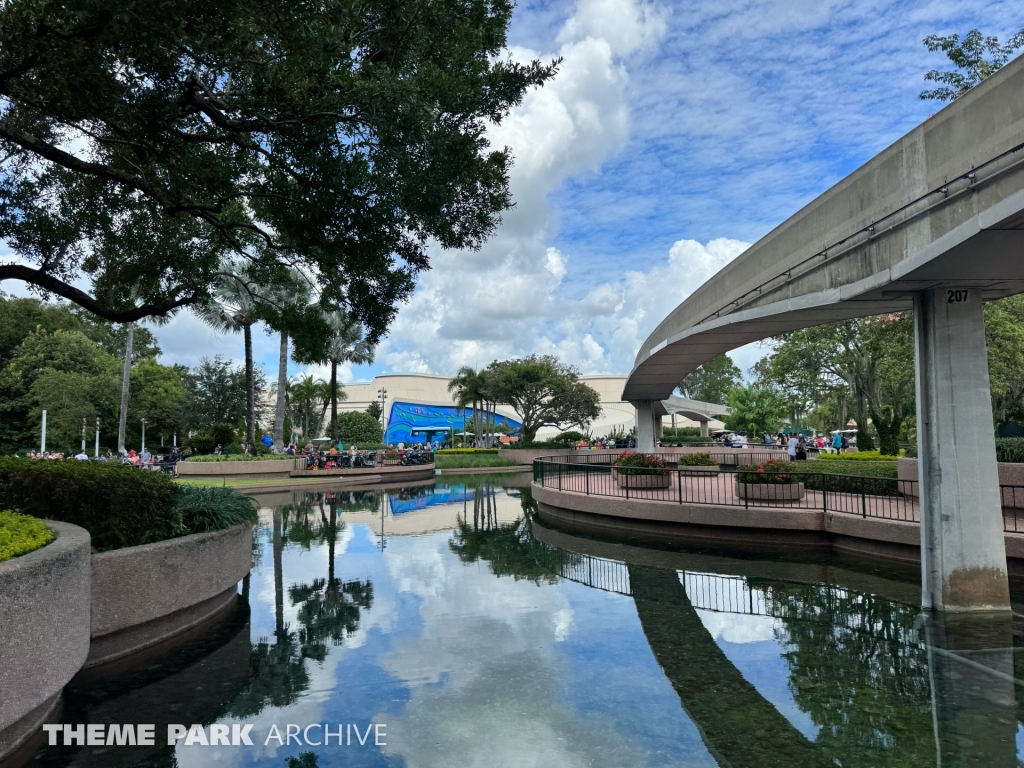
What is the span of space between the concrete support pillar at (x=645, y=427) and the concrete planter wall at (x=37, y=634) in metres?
26.6

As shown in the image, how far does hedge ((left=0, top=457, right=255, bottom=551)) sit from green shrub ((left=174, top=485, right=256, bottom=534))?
0.90 feet

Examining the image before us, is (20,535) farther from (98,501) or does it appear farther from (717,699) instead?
(717,699)

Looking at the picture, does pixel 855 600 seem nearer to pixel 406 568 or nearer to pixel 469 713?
pixel 469 713

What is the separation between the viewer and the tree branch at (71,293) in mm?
8320

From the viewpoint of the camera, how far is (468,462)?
40.8 metres

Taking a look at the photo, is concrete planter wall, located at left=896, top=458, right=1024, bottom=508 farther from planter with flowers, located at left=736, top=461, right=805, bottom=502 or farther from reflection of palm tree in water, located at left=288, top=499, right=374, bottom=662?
reflection of palm tree in water, located at left=288, top=499, right=374, bottom=662

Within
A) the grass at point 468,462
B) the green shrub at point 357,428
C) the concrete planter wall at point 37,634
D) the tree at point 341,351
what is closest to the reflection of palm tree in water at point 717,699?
the concrete planter wall at point 37,634

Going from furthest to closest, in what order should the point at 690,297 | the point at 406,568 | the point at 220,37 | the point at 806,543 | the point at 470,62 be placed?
the point at 690,297, the point at 806,543, the point at 406,568, the point at 470,62, the point at 220,37

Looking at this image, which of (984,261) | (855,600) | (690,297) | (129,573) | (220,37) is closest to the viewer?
(220,37)

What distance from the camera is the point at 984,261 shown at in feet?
25.0

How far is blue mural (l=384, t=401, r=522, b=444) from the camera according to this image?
8994cm

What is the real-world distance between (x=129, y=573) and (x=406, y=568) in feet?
16.4

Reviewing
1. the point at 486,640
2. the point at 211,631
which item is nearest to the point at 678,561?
the point at 486,640

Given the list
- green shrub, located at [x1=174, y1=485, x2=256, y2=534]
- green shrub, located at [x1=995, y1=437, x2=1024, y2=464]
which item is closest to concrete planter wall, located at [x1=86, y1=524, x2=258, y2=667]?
green shrub, located at [x1=174, y1=485, x2=256, y2=534]
